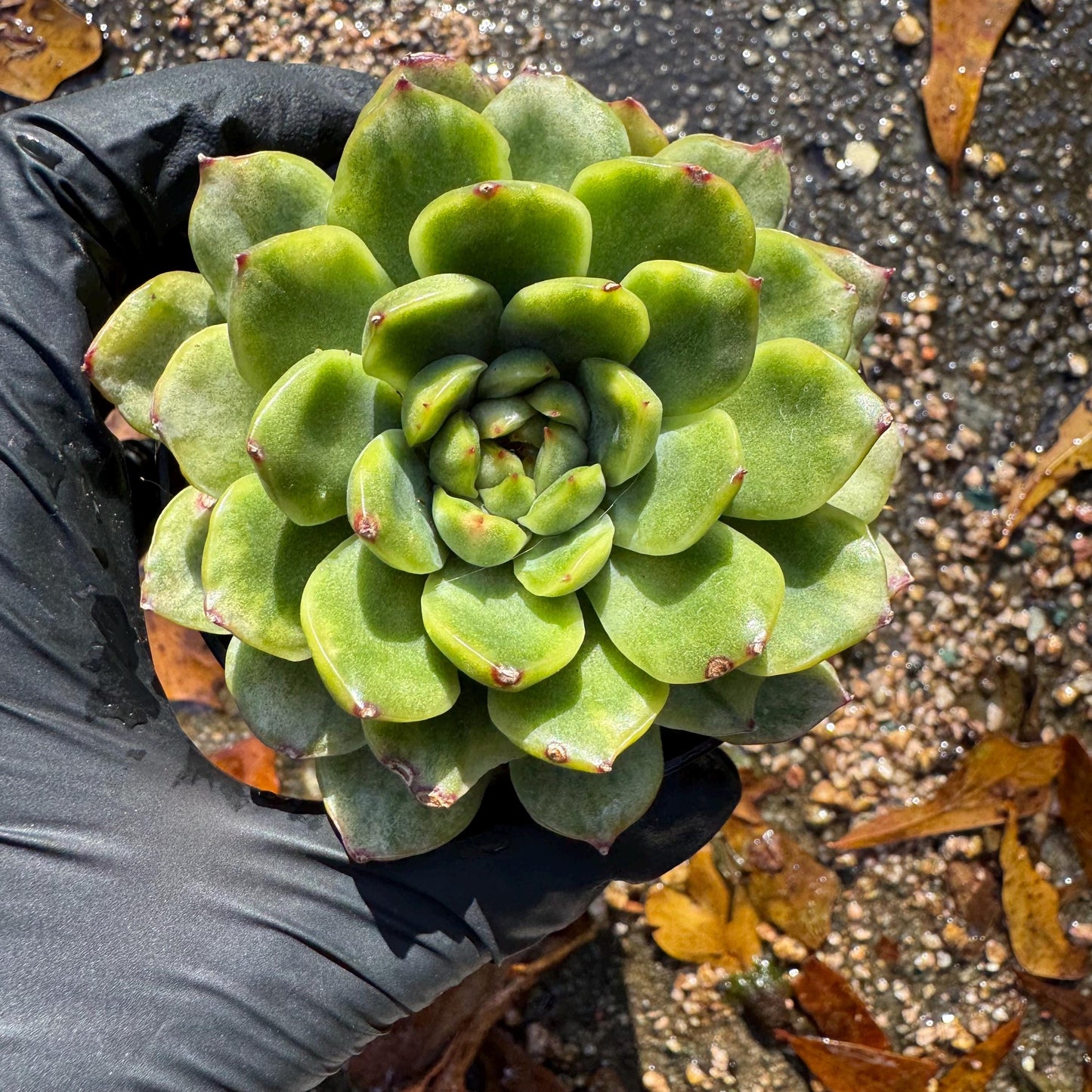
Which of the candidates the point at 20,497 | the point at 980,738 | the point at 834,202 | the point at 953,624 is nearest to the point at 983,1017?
the point at 980,738

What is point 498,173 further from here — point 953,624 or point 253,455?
point 953,624

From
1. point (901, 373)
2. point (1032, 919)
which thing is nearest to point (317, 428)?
point (901, 373)

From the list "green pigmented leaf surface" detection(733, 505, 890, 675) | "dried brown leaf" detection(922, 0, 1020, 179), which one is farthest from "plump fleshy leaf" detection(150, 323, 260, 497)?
"dried brown leaf" detection(922, 0, 1020, 179)

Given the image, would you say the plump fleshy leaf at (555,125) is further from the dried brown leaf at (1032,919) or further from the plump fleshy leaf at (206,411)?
the dried brown leaf at (1032,919)

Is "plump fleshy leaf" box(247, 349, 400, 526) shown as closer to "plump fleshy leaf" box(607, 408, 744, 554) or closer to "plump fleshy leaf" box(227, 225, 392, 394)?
"plump fleshy leaf" box(227, 225, 392, 394)

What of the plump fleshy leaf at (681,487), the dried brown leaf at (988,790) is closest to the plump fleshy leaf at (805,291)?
the plump fleshy leaf at (681,487)
